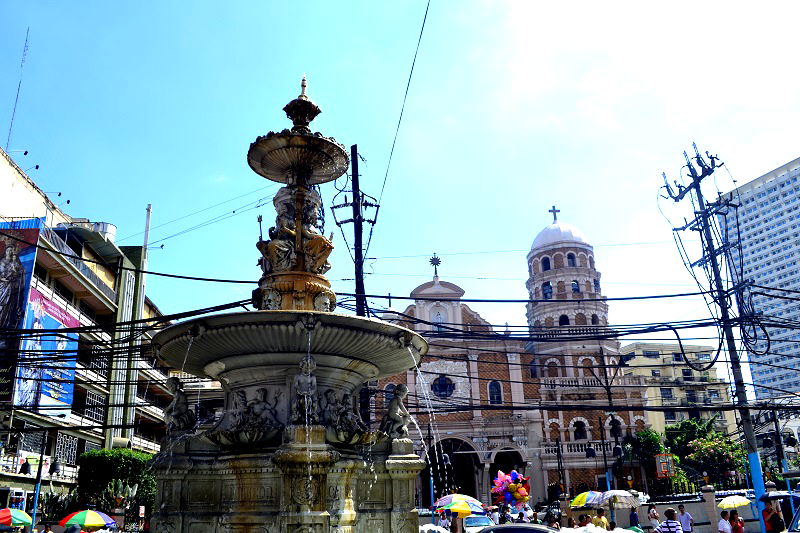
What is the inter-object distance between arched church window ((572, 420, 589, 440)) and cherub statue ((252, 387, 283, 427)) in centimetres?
4315

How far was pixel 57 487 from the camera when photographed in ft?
107

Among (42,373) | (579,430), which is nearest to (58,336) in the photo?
(42,373)

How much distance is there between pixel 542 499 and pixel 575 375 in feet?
31.7

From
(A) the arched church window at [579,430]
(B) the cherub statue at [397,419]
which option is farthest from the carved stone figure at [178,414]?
(A) the arched church window at [579,430]

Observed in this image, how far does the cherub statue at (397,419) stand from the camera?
9609mm

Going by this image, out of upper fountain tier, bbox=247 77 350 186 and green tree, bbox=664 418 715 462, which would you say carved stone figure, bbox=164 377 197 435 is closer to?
upper fountain tier, bbox=247 77 350 186

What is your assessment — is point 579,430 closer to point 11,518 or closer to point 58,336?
point 58,336

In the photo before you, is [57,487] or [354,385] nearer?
[354,385]

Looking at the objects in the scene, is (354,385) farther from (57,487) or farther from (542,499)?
(542,499)

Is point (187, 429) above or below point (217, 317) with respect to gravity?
below

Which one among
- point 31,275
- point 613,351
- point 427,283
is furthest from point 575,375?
point 31,275

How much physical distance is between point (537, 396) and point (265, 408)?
140 feet

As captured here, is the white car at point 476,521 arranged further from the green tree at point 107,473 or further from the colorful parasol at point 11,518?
the green tree at point 107,473

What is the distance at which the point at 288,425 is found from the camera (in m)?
8.37
